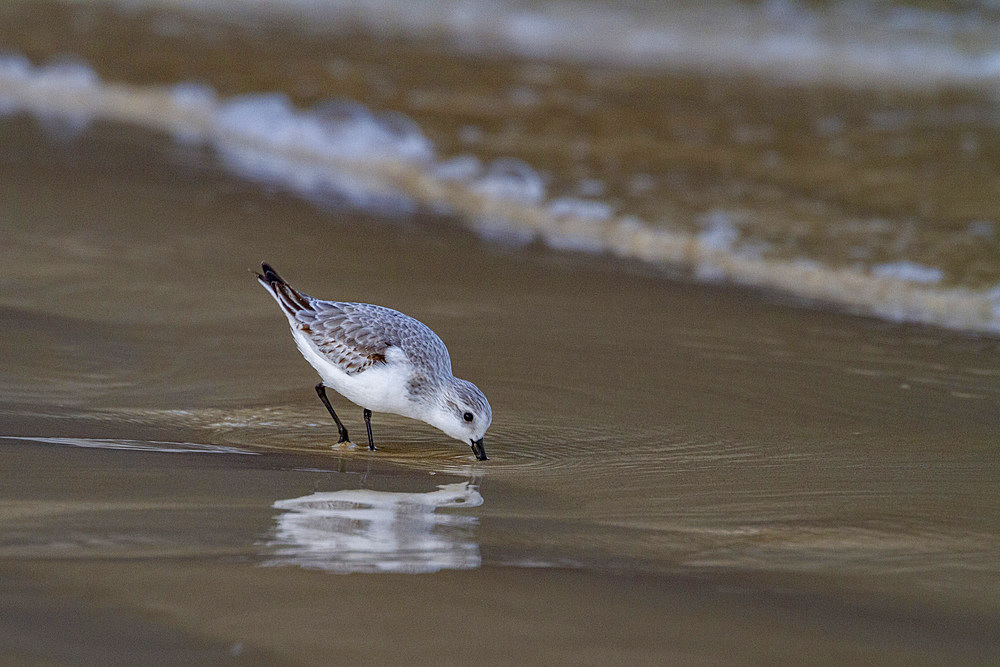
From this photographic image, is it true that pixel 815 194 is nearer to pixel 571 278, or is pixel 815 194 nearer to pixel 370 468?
pixel 571 278

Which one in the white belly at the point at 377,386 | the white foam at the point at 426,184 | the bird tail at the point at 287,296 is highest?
the white foam at the point at 426,184

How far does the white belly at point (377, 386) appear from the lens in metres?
4.05

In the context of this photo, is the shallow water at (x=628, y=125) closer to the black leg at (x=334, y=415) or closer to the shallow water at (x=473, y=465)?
the shallow water at (x=473, y=465)

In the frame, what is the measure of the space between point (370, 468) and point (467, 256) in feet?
10.4

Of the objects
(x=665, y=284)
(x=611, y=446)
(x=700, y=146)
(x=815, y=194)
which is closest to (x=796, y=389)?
(x=611, y=446)

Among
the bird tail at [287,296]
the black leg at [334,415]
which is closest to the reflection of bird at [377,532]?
the black leg at [334,415]

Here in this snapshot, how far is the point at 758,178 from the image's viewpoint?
29.7 ft

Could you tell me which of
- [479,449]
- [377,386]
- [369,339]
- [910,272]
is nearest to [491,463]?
[479,449]

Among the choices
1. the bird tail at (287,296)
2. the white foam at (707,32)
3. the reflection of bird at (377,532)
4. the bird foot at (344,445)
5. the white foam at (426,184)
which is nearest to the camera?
the reflection of bird at (377,532)

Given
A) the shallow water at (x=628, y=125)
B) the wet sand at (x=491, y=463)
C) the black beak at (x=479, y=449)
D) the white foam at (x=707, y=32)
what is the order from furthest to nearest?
the white foam at (x=707, y=32) → the shallow water at (x=628, y=125) → the black beak at (x=479, y=449) → the wet sand at (x=491, y=463)

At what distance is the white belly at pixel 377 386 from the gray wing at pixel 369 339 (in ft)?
0.09

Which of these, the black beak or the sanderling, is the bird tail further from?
the black beak

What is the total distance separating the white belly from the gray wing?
0.03m

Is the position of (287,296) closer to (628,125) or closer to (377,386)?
(377,386)
